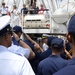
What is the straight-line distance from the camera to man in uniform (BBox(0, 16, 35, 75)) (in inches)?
105

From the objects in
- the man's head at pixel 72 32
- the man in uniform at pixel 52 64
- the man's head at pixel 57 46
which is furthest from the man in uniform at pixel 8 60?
the man's head at pixel 57 46

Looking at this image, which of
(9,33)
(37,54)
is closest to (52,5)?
(37,54)

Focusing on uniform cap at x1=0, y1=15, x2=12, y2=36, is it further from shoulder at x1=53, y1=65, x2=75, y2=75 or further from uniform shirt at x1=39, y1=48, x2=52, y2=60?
uniform shirt at x1=39, y1=48, x2=52, y2=60

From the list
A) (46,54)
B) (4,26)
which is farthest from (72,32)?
(46,54)

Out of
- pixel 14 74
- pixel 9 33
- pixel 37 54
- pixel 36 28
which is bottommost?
pixel 36 28

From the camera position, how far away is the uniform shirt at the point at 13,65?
265cm

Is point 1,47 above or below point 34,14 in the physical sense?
above

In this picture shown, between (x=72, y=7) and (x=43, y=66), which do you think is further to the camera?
(x=72, y=7)

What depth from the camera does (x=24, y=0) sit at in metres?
24.8

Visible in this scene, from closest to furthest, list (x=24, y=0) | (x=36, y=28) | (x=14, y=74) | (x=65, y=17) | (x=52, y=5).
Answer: (x=14, y=74)
(x=65, y=17)
(x=36, y=28)
(x=52, y=5)
(x=24, y=0)

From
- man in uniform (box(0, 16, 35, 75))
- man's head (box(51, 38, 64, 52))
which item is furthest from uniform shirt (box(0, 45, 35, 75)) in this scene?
man's head (box(51, 38, 64, 52))

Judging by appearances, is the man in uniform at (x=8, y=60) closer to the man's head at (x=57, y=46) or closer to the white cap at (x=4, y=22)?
the white cap at (x=4, y=22)

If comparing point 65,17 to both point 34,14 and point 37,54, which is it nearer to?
point 34,14

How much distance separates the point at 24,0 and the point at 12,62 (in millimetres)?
22286
